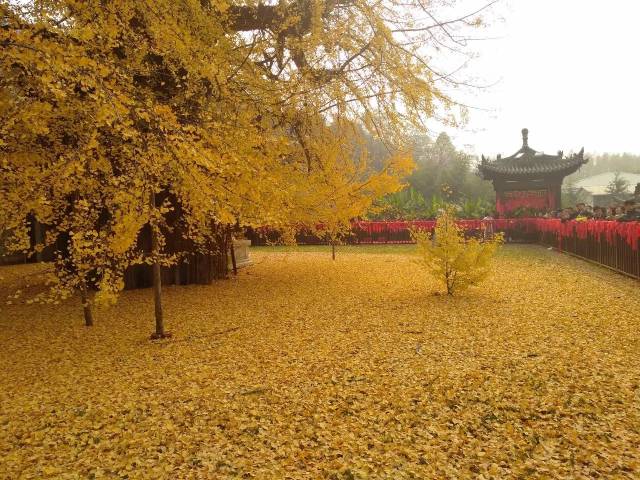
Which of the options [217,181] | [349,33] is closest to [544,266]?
[349,33]

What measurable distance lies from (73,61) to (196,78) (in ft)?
8.25

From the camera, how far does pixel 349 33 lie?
7598 millimetres

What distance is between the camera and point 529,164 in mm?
26172

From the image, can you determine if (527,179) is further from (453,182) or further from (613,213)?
(453,182)

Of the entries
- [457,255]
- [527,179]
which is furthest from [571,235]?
[527,179]

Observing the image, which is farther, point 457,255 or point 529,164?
point 529,164

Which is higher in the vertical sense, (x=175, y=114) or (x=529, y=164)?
(x=529, y=164)

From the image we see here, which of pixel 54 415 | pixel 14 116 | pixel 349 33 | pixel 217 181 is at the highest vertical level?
pixel 349 33

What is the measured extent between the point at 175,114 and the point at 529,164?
2505 cm

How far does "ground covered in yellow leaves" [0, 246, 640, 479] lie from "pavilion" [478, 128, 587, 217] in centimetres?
2010

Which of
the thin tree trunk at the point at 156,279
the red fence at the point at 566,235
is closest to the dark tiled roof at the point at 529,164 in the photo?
the red fence at the point at 566,235

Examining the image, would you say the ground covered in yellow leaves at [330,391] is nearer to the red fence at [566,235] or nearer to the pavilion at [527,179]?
the red fence at [566,235]

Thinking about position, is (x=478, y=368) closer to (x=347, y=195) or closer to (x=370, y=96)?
(x=370, y=96)

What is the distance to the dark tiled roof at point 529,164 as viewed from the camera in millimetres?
24922
